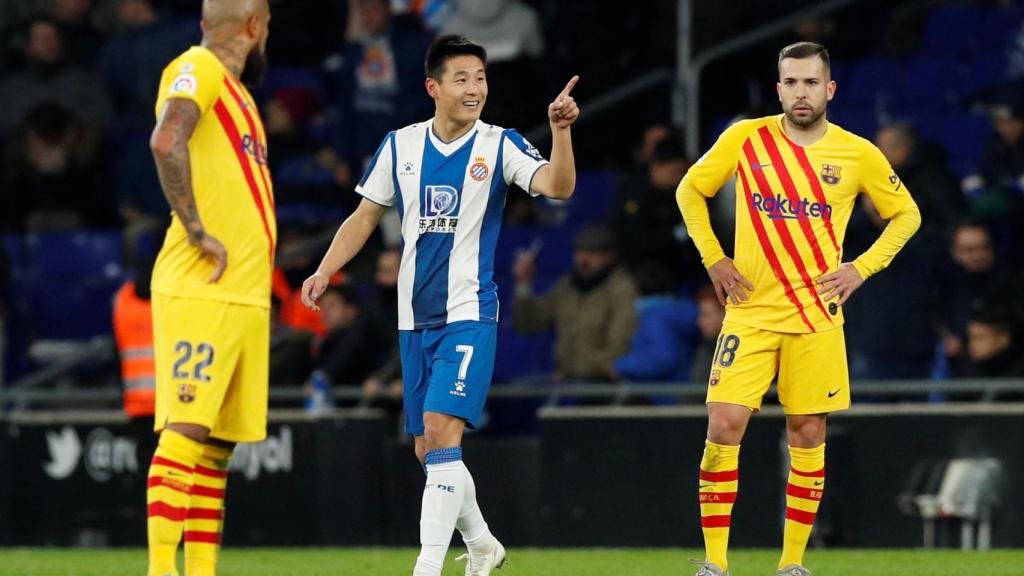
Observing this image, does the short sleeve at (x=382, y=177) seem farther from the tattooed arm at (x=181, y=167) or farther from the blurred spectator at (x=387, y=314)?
the blurred spectator at (x=387, y=314)

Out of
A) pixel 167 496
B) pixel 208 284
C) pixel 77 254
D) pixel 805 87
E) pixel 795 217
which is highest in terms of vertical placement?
pixel 805 87

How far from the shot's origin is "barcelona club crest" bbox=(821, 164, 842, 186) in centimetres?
884

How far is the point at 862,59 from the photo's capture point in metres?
16.6

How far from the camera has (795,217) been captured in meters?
8.81

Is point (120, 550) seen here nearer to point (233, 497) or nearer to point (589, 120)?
point (233, 497)

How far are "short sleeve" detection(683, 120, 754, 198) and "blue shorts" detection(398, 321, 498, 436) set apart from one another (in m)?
1.24

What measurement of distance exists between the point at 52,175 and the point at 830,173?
952 centimetres

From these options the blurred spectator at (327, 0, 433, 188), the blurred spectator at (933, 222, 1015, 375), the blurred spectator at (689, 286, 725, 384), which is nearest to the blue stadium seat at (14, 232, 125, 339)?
the blurred spectator at (327, 0, 433, 188)

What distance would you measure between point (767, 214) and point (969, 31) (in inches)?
317

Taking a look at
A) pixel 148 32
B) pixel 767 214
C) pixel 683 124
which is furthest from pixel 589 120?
pixel 767 214

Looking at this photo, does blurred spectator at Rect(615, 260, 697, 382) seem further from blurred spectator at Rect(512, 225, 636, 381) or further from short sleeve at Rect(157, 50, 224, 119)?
short sleeve at Rect(157, 50, 224, 119)

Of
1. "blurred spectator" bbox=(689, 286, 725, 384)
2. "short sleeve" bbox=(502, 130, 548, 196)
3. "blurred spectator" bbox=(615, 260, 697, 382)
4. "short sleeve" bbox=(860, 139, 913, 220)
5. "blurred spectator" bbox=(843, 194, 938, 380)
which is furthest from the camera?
"blurred spectator" bbox=(615, 260, 697, 382)

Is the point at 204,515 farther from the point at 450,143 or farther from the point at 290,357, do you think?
the point at 290,357

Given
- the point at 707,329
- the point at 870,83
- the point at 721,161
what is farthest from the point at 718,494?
the point at 870,83
